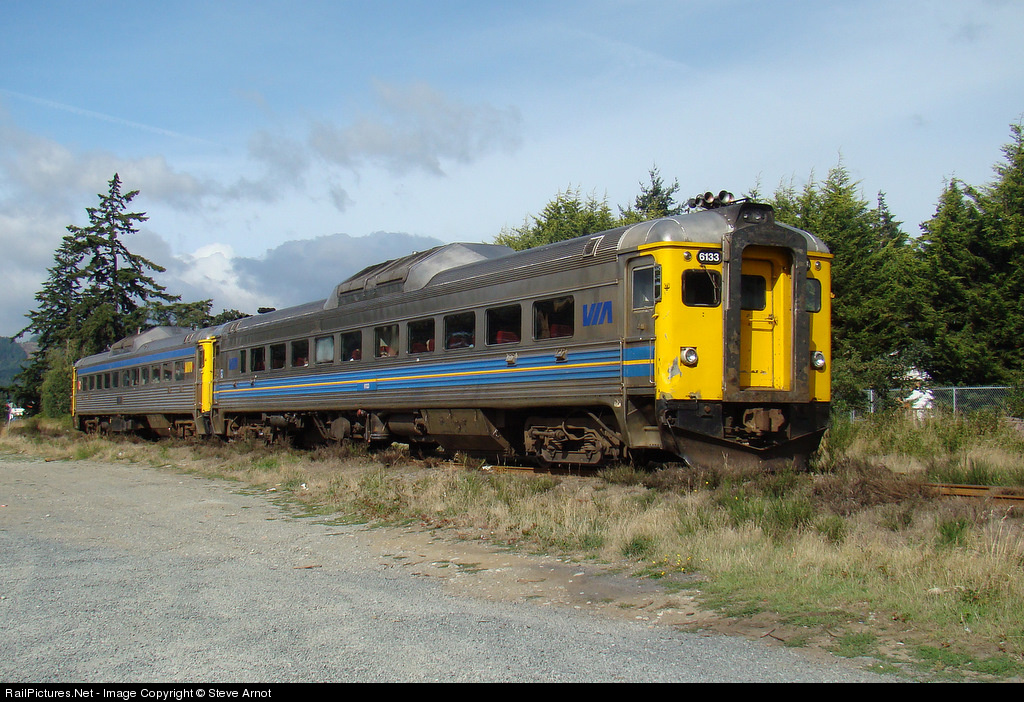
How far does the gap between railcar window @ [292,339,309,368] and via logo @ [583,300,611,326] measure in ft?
29.2

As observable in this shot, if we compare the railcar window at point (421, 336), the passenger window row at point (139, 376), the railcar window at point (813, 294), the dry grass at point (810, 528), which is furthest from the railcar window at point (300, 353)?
the railcar window at point (813, 294)

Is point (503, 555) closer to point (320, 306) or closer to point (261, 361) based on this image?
point (320, 306)

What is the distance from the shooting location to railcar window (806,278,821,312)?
1141cm

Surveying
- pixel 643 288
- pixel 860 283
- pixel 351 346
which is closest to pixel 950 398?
pixel 860 283

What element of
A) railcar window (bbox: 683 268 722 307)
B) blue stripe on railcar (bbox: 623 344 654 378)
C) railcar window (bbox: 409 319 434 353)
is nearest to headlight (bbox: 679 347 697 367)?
blue stripe on railcar (bbox: 623 344 654 378)

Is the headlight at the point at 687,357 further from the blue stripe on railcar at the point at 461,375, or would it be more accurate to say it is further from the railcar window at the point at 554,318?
the railcar window at the point at 554,318

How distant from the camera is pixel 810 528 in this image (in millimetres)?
7883

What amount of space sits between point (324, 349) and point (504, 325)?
6.23 m

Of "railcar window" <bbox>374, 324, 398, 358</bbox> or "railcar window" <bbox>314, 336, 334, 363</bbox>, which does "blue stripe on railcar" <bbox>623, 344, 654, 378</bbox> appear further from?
"railcar window" <bbox>314, 336, 334, 363</bbox>

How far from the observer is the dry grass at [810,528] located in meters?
5.45

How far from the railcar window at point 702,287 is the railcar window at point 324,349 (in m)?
8.95

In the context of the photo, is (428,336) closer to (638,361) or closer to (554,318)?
(554,318)
